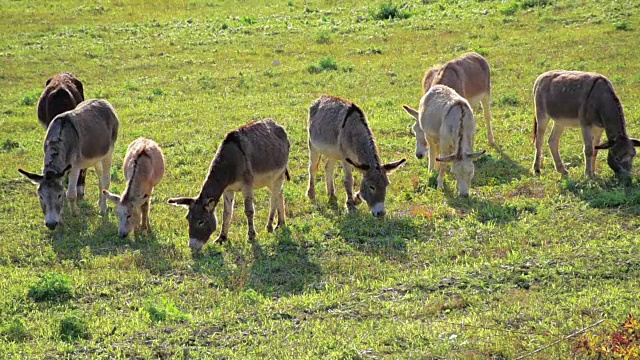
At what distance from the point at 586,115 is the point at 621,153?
97 cm

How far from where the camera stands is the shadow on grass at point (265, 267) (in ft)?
39.2

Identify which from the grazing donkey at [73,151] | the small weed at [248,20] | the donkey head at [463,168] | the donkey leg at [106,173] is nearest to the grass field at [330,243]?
the donkey head at [463,168]

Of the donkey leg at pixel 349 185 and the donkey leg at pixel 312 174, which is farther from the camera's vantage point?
the donkey leg at pixel 312 174

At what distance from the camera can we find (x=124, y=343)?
9828 mm

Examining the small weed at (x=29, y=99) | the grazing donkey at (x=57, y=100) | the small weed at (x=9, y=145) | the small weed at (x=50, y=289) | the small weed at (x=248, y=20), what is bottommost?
the small weed at (x=9, y=145)

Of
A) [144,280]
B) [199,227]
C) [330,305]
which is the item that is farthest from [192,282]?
[330,305]

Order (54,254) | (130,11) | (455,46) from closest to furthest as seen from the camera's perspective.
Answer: (54,254) < (455,46) < (130,11)

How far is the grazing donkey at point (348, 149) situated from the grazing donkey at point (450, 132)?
131cm

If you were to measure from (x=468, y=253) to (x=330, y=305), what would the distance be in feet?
9.17

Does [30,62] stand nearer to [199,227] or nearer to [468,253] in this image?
[199,227]

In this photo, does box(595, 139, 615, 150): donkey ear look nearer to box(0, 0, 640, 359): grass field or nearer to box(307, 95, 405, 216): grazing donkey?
box(0, 0, 640, 359): grass field

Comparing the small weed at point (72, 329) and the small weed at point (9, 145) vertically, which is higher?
the small weed at point (72, 329)

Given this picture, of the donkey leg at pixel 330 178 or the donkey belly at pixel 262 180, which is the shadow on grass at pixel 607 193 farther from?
the donkey belly at pixel 262 180

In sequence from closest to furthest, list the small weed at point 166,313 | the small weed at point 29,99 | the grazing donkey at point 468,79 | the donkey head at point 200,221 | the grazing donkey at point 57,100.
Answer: the small weed at point 166,313
the donkey head at point 200,221
the grazing donkey at point 57,100
the grazing donkey at point 468,79
the small weed at point 29,99
